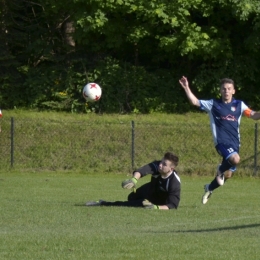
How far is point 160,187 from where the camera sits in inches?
514

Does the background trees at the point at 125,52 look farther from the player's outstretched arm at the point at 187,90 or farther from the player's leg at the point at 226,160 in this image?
the player's outstretched arm at the point at 187,90

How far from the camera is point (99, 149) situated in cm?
2672

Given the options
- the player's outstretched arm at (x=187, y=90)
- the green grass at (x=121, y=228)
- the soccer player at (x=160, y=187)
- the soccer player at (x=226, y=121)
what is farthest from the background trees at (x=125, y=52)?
the soccer player at (x=160, y=187)

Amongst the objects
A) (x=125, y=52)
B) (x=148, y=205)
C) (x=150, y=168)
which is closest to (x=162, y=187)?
(x=148, y=205)

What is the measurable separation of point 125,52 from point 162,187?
21.0 m

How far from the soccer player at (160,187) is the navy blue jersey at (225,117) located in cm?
116

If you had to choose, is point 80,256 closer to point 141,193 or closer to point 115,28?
point 141,193

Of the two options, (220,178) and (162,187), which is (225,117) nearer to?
(220,178)

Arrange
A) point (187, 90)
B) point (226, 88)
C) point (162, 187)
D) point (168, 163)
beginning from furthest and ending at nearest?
point (226, 88)
point (162, 187)
point (187, 90)
point (168, 163)

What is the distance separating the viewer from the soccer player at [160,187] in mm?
12633

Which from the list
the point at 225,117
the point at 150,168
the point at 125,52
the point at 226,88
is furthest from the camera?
the point at 125,52

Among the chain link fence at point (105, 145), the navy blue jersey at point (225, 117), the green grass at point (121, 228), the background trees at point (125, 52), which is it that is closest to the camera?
the green grass at point (121, 228)

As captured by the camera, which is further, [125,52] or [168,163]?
[125,52]

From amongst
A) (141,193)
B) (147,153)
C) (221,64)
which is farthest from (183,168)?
(141,193)
